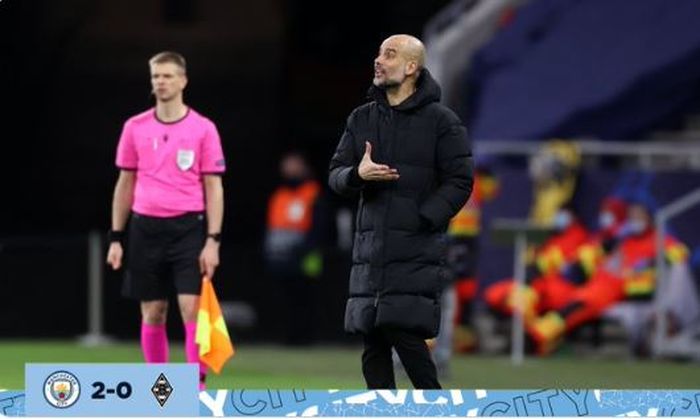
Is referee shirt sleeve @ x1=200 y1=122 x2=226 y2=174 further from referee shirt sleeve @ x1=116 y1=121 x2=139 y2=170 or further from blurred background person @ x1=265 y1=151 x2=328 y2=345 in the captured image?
blurred background person @ x1=265 y1=151 x2=328 y2=345

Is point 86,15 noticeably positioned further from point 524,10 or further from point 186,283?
point 186,283

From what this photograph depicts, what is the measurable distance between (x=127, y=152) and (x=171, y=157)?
0.83 ft

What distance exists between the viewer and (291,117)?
21.9 m

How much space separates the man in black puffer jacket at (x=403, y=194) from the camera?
10484 mm

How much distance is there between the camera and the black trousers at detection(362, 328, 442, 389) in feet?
34.8

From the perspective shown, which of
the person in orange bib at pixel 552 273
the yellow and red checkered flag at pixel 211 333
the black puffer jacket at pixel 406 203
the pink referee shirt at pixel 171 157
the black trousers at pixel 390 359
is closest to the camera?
the black puffer jacket at pixel 406 203

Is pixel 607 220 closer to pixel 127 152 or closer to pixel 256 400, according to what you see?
pixel 127 152

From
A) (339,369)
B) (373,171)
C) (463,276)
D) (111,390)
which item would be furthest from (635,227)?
(111,390)

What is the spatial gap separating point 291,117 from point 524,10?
2358mm

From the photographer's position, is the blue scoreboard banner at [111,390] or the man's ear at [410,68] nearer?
the blue scoreboard banner at [111,390]

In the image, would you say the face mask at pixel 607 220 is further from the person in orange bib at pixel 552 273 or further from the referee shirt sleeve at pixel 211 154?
the referee shirt sleeve at pixel 211 154

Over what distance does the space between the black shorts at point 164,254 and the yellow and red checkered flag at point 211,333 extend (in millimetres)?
165

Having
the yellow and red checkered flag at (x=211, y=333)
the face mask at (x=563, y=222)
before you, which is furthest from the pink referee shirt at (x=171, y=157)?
the face mask at (x=563, y=222)

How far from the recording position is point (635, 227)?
1892cm
